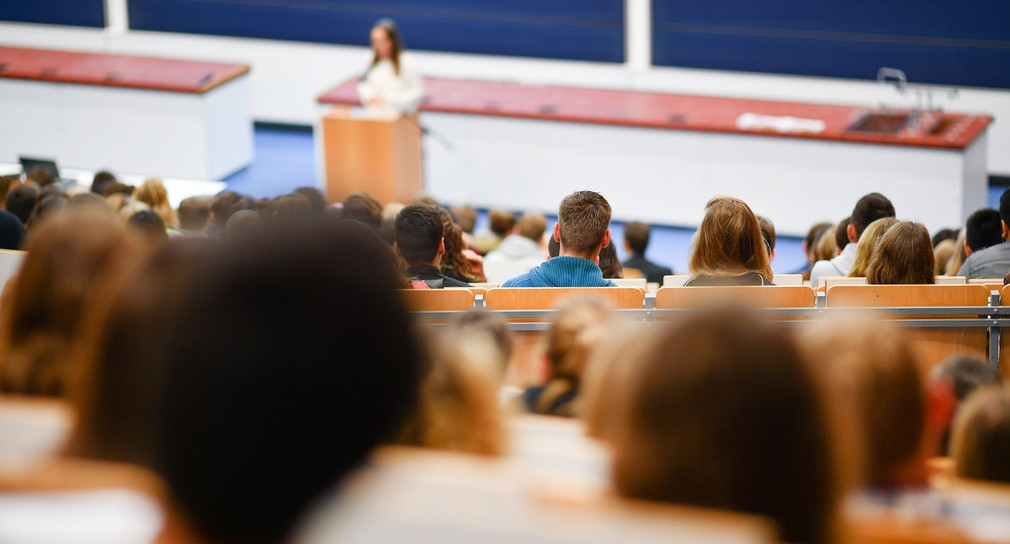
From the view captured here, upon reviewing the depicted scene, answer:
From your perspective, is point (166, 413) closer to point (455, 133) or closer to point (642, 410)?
point (642, 410)

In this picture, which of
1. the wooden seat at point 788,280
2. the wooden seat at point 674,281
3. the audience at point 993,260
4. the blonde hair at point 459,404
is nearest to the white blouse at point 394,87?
the wooden seat at point 674,281

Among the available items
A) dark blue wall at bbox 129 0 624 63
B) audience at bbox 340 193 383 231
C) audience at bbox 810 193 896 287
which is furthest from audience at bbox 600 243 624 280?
dark blue wall at bbox 129 0 624 63

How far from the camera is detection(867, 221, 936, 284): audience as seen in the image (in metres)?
3.21

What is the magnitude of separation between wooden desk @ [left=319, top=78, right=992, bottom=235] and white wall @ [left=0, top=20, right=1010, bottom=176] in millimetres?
481

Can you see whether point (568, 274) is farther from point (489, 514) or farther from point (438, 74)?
point (438, 74)

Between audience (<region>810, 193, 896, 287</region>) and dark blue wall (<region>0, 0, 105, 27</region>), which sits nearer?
audience (<region>810, 193, 896, 287</region>)

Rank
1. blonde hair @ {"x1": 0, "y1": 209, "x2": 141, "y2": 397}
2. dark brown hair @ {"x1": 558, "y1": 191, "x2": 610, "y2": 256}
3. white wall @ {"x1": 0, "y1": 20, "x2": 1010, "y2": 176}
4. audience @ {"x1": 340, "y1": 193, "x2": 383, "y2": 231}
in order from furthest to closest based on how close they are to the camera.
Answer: white wall @ {"x1": 0, "y1": 20, "x2": 1010, "y2": 176}, audience @ {"x1": 340, "y1": 193, "x2": 383, "y2": 231}, dark brown hair @ {"x1": 558, "y1": 191, "x2": 610, "y2": 256}, blonde hair @ {"x1": 0, "y1": 209, "x2": 141, "y2": 397}

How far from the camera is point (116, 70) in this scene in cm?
827

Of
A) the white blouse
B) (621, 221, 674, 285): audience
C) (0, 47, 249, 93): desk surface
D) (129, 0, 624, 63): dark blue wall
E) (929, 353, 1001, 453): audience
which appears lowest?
(621, 221, 674, 285): audience

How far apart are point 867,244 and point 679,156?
3.56m

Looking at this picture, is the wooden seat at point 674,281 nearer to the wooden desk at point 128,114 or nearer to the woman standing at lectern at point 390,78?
the woman standing at lectern at point 390,78

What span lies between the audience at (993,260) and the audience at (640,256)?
1.40 metres

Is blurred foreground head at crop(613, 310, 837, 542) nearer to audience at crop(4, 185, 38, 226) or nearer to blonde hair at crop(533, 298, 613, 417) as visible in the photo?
blonde hair at crop(533, 298, 613, 417)

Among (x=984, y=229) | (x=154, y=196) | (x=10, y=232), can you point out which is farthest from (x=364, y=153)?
(x=984, y=229)
